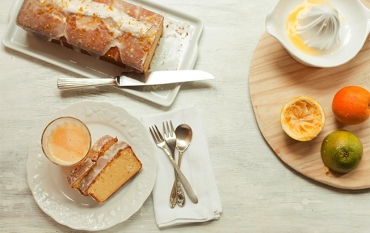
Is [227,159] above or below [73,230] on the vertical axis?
above

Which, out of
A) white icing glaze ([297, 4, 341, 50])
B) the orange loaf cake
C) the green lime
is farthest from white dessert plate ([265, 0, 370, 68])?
the orange loaf cake

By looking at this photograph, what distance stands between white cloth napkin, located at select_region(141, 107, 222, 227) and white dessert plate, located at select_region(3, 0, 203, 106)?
0.07m

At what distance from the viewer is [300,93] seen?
4.20ft

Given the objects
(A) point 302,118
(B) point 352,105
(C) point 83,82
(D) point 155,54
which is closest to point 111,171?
(C) point 83,82

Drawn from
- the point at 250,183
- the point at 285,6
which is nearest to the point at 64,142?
the point at 250,183

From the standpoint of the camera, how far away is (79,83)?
1.27m

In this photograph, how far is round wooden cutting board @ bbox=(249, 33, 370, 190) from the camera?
125 cm

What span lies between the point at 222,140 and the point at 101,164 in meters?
0.39

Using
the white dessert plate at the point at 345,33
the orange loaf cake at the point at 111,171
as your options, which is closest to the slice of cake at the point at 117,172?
the orange loaf cake at the point at 111,171

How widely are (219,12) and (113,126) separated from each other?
52 cm

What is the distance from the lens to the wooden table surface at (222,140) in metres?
1.27

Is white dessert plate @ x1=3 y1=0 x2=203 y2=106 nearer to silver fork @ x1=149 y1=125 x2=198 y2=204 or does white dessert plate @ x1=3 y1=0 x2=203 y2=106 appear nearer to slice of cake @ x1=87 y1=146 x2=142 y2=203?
silver fork @ x1=149 y1=125 x2=198 y2=204

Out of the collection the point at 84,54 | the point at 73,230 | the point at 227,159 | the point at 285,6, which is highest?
the point at 285,6

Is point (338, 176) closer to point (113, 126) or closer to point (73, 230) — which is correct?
point (113, 126)
